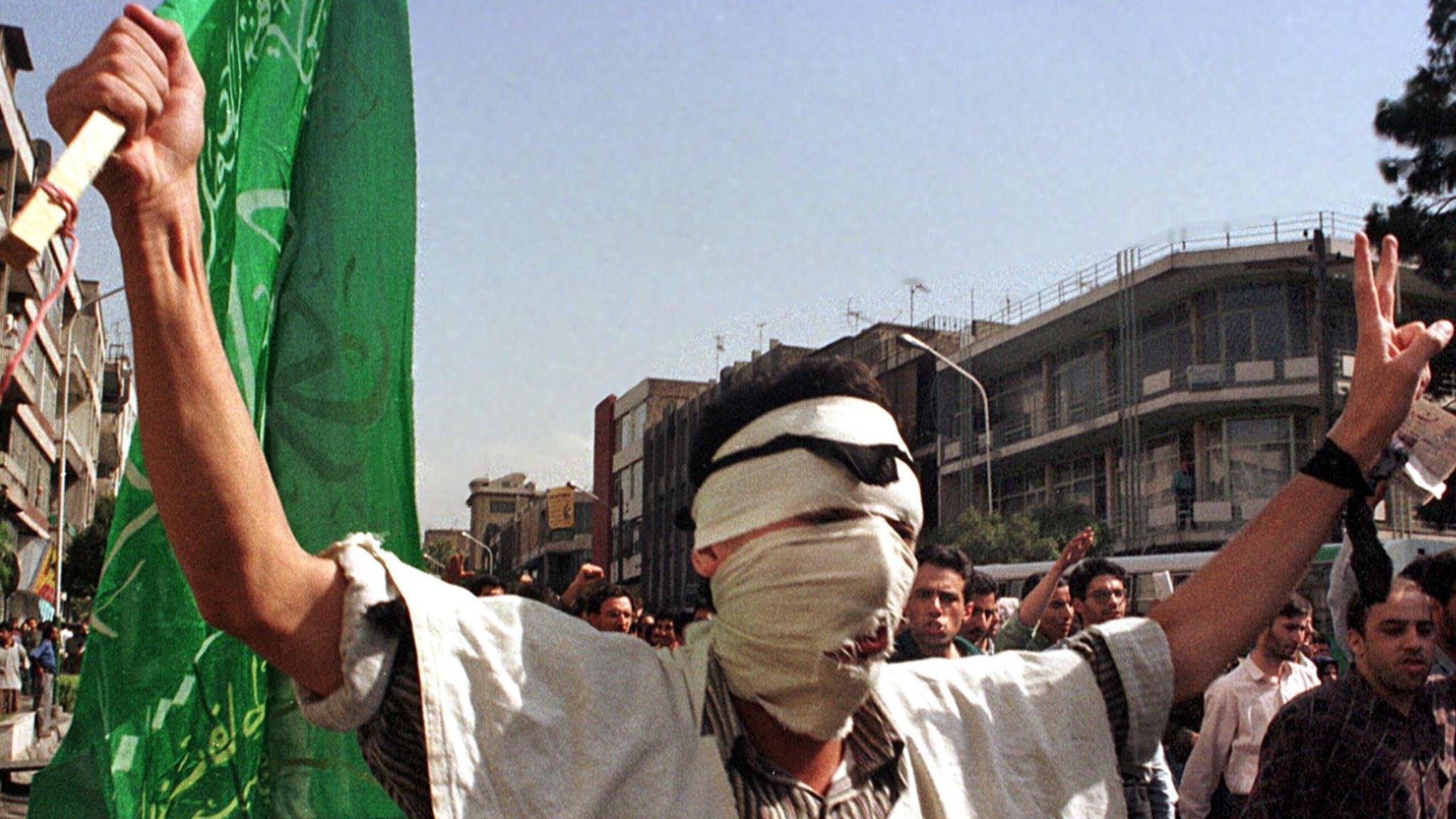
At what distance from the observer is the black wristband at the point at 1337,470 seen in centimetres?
235

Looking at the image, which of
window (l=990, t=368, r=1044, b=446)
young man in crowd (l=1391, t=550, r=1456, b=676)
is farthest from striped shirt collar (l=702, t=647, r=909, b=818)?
window (l=990, t=368, r=1044, b=446)

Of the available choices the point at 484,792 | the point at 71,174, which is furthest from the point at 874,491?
the point at 71,174

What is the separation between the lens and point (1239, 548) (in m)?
2.29

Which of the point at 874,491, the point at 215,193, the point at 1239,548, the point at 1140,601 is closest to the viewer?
the point at 874,491

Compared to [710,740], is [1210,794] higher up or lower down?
lower down

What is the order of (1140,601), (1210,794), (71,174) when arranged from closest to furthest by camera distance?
1. (71,174)
2. (1210,794)
3. (1140,601)

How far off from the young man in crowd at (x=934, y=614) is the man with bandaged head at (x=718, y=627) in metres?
3.34

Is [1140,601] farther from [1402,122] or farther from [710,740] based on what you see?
[710,740]

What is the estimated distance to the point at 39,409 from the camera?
3947 centimetres

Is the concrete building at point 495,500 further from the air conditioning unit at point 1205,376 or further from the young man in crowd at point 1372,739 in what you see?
the young man in crowd at point 1372,739

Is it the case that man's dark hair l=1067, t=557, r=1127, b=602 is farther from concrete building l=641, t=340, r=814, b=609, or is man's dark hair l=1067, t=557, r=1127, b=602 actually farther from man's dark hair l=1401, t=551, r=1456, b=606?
concrete building l=641, t=340, r=814, b=609

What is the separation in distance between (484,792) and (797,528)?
0.53 meters

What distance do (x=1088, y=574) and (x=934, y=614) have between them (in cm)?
→ 185

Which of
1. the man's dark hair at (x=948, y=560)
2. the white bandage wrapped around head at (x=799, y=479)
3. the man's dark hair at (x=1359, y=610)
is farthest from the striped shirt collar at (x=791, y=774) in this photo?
the man's dark hair at (x=948, y=560)
